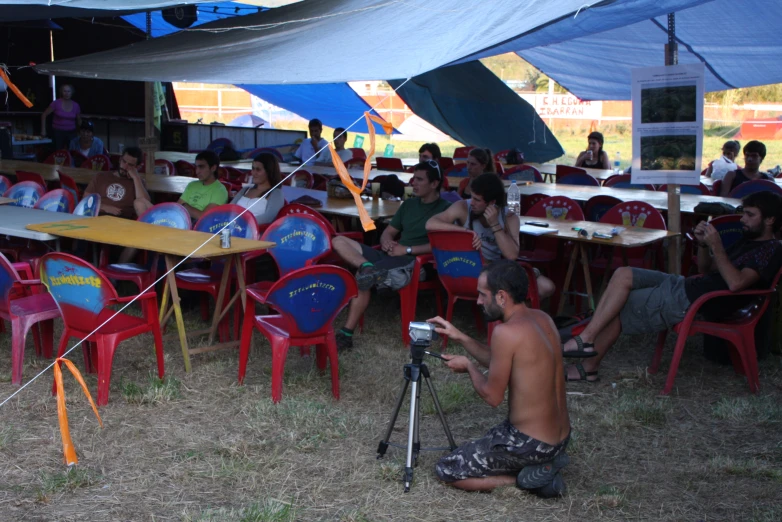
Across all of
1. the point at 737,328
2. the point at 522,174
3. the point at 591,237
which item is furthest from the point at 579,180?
the point at 737,328

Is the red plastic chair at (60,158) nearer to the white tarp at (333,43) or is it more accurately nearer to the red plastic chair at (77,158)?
the red plastic chair at (77,158)

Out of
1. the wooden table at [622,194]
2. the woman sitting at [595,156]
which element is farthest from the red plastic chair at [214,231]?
the woman sitting at [595,156]

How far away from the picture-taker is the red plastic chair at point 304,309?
158 inches

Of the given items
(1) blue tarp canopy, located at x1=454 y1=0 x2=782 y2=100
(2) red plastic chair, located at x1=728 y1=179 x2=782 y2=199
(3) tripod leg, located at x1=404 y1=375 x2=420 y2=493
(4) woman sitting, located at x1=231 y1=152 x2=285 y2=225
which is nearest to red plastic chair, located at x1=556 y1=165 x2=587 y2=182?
(1) blue tarp canopy, located at x1=454 y1=0 x2=782 y2=100

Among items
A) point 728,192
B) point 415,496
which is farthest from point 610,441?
point 728,192

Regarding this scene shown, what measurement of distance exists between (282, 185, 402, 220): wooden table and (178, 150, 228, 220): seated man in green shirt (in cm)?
54

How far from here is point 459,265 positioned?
16.4 ft

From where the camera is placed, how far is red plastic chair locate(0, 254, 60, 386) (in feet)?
14.3

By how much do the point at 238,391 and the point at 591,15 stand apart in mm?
2664

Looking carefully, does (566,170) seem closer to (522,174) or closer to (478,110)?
(522,174)

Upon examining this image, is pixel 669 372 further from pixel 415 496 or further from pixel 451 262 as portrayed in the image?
pixel 415 496

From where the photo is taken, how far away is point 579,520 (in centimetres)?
312

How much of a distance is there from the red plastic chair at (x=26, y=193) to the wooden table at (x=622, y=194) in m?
3.93

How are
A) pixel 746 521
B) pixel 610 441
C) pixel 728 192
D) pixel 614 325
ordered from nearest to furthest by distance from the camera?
pixel 746 521, pixel 610 441, pixel 614 325, pixel 728 192
